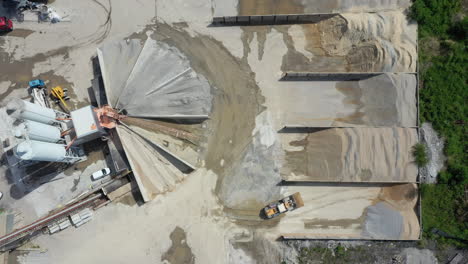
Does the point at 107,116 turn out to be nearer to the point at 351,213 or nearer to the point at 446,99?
the point at 351,213

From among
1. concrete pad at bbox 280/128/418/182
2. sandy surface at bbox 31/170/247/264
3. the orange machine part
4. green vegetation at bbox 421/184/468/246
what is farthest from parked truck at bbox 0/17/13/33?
green vegetation at bbox 421/184/468/246

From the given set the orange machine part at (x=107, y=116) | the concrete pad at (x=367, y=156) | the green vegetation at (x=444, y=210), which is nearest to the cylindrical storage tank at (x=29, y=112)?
the orange machine part at (x=107, y=116)

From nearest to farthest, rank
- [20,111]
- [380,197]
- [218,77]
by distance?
[20,111] → [380,197] → [218,77]

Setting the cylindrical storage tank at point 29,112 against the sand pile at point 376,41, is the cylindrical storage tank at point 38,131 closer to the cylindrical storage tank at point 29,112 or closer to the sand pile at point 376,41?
the cylindrical storage tank at point 29,112

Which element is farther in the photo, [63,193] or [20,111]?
[63,193]

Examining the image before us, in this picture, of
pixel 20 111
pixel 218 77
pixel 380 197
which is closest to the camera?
pixel 20 111

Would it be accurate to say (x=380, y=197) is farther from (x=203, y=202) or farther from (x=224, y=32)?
(x=224, y=32)

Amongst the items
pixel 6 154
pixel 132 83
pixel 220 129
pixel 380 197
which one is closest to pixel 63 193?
pixel 6 154
